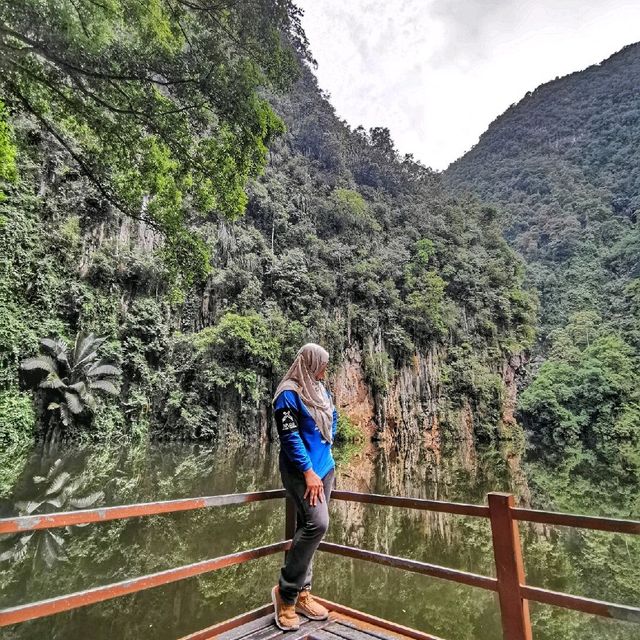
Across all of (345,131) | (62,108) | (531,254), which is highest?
(345,131)

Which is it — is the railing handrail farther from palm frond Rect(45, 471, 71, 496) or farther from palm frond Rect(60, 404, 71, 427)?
palm frond Rect(60, 404, 71, 427)

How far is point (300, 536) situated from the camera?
1.75 metres

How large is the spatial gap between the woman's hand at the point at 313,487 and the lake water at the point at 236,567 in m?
2.08

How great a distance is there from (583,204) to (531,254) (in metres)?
6.52

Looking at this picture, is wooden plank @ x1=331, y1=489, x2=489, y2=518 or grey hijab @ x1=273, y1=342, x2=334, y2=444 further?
grey hijab @ x1=273, y1=342, x2=334, y2=444

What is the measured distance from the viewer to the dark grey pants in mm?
1729

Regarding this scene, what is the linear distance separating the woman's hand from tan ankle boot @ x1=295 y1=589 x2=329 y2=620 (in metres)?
0.54

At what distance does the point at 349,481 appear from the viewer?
9.17 m

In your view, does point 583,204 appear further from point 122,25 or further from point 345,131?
Result: point 122,25

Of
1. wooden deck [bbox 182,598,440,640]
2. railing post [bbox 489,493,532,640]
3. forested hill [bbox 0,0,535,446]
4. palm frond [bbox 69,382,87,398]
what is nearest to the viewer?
railing post [bbox 489,493,532,640]

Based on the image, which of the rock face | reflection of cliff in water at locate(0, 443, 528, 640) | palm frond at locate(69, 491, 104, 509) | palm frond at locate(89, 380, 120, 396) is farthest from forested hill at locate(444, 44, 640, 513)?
palm frond at locate(89, 380, 120, 396)

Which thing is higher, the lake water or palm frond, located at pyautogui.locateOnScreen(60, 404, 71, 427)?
palm frond, located at pyautogui.locateOnScreen(60, 404, 71, 427)

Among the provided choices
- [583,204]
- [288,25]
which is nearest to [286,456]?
[288,25]

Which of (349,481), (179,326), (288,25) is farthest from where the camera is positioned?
(179,326)
